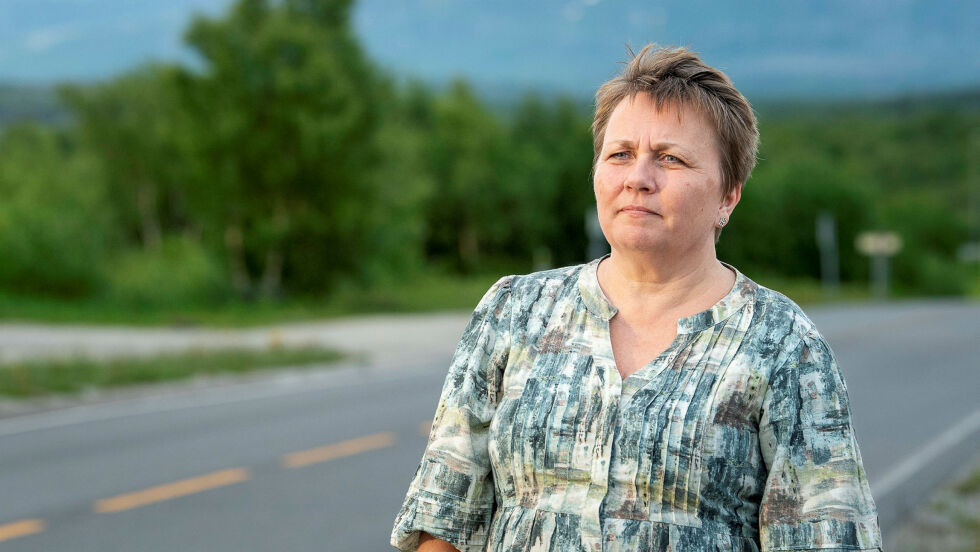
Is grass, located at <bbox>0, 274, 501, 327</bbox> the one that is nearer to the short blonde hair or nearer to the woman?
the woman

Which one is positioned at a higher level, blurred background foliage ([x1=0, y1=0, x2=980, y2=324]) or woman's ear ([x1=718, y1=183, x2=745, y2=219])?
blurred background foliage ([x1=0, y1=0, x2=980, y2=324])

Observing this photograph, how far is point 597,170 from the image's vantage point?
2432mm

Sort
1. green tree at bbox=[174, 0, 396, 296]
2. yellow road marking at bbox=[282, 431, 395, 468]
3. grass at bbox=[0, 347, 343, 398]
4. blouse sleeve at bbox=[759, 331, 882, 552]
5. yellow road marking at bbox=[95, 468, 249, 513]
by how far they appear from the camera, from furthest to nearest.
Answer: green tree at bbox=[174, 0, 396, 296]
grass at bbox=[0, 347, 343, 398]
yellow road marking at bbox=[282, 431, 395, 468]
yellow road marking at bbox=[95, 468, 249, 513]
blouse sleeve at bbox=[759, 331, 882, 552]

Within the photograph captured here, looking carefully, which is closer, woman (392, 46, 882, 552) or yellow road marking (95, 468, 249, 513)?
woman (392, 46, 882, 552)

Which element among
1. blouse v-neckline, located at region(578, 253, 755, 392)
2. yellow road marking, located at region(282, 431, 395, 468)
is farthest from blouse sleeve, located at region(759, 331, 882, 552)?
yellow road marking, located at region(282, 431, 395, 468)

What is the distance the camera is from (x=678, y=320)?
7.71ft

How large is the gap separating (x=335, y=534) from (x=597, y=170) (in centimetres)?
597

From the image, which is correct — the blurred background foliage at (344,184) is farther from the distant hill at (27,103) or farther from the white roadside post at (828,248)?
the distant hill at (27,103)

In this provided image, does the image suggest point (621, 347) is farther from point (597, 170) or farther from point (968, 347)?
point (968, 347)

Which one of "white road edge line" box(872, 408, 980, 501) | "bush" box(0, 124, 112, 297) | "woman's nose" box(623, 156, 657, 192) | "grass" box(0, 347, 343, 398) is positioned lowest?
"white road edge line" box(872, 408, 980, 501)

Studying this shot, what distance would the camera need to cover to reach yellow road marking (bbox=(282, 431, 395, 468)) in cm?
1092

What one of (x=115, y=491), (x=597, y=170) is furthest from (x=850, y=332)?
(x=597, y=170)

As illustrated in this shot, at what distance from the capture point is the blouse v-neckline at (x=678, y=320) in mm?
2289

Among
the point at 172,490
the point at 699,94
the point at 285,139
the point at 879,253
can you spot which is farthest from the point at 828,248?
the point at 699,94
